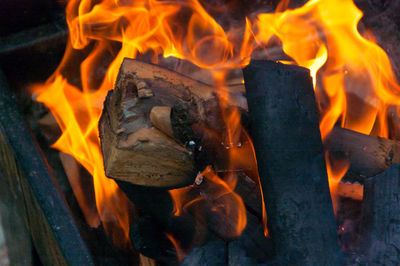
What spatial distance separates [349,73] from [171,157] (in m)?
1.44

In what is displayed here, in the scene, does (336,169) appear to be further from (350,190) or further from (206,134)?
(206,134)

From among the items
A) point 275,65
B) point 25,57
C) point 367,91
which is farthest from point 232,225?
point 25,57

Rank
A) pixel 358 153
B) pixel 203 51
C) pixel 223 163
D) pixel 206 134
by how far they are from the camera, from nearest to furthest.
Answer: pixel 206 134
pixel 223 163
pixel 358 153
pixel 203 51

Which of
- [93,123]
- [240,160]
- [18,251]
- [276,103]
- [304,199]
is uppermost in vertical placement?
[276,103]

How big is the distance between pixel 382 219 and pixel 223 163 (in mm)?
681

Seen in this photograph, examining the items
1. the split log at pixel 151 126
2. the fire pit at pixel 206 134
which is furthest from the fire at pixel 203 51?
the split log at pixel 151 126

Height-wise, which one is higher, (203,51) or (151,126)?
(151,126)

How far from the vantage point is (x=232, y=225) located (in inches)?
69.7

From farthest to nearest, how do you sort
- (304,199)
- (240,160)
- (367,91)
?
(367,91) → (240,160) → (304,199)

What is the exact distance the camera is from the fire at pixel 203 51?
2.30 m

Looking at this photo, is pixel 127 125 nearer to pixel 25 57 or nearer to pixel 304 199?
pixel 304 199

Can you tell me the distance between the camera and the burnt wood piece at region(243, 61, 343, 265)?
1.55 m

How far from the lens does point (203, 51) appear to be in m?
2.70

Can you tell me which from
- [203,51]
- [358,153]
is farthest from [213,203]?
[203,51]
